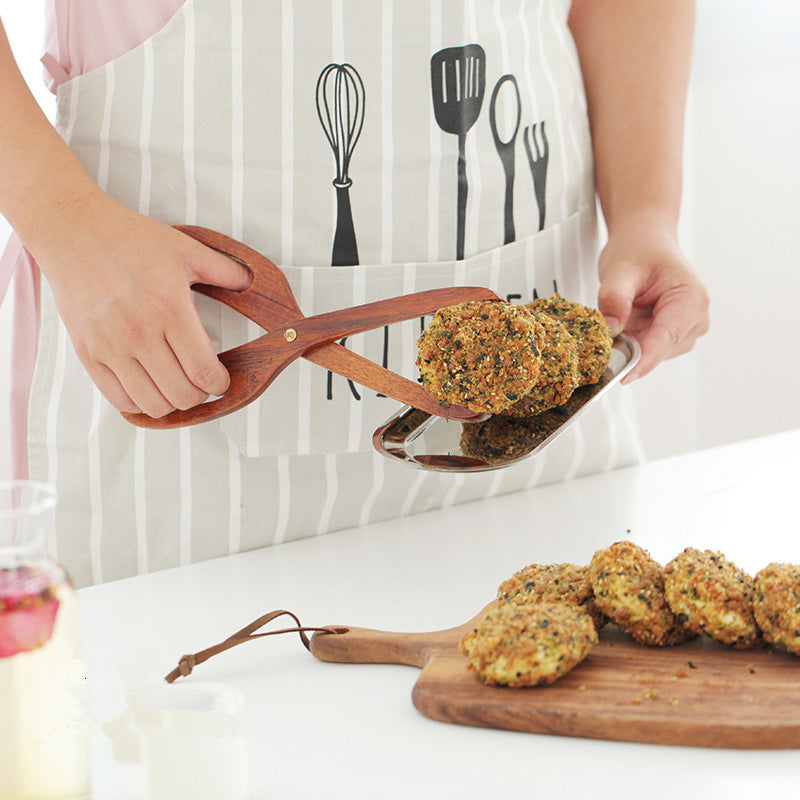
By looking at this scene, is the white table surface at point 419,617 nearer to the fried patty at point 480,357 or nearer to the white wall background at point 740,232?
the fried patty at point 480,357

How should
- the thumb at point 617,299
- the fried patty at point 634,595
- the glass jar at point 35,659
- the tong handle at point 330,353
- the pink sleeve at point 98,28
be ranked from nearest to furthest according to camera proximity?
the glass jar at point 35,659
the fried patty at point 634,595
the tong handle at point 330,353
the pink sleeve at point 98,28
the thumb at point 617,299

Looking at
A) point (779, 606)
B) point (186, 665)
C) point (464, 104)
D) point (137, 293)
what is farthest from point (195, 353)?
point (779, 606)

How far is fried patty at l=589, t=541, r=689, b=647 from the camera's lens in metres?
0.64

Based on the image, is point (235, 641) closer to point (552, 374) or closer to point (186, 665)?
point (186, 665)

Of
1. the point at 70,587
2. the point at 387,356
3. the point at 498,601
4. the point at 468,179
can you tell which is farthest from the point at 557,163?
the point at 70,587

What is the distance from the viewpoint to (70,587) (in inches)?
15.9

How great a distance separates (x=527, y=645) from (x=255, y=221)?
1.73 feet

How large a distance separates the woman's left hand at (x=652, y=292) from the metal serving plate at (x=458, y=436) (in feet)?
0.75

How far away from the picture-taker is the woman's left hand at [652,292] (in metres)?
1.06

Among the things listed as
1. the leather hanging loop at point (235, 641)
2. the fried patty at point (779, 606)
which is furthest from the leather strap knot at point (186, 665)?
the fried patty at point (779, 606)

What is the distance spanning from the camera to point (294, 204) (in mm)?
955

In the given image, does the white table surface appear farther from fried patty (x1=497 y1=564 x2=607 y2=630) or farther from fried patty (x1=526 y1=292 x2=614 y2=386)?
fried patty (x1=526 y1=292 x2=614 y2=386)

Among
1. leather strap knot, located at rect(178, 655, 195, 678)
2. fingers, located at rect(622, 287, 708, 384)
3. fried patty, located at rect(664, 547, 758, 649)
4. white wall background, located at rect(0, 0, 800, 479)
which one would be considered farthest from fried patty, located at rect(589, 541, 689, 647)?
white wall background, located at rect(0, 0, 800, 479)

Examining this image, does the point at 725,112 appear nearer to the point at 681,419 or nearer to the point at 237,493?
the point at 681,419
